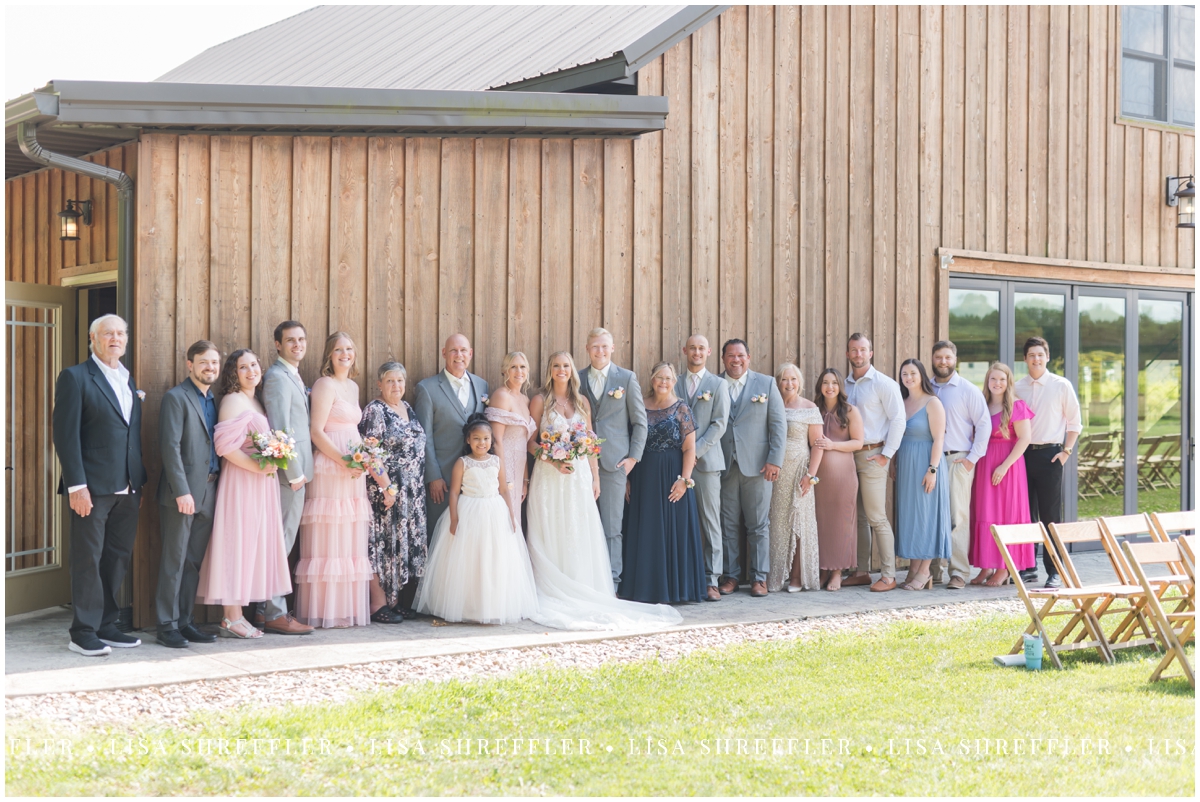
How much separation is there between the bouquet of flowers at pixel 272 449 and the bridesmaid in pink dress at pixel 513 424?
5.12ft

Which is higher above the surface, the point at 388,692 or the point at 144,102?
the point at 144,102

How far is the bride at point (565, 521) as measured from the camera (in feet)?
28.0

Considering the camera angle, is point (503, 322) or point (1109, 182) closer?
point (503, 322)

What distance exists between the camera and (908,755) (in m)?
5.09

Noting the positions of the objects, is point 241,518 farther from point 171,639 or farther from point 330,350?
point 330,350

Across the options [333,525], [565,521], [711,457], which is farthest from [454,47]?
[333,525]

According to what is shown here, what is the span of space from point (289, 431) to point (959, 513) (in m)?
5.49

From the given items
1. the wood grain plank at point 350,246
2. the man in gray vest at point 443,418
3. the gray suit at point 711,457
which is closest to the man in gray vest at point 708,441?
the gray suit at point 711,457

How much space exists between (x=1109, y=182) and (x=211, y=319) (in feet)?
29.2

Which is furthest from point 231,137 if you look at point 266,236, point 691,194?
point 691,194

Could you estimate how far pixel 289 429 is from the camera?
763 cm

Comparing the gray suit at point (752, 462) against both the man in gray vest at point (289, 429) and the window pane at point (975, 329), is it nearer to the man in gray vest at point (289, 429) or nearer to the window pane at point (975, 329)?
the window pane at point (975, 329)

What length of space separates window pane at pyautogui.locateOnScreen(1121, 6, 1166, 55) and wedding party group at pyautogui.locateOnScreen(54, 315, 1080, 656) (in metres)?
4.04

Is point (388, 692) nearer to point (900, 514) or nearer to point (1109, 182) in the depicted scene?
point (900, 514)
